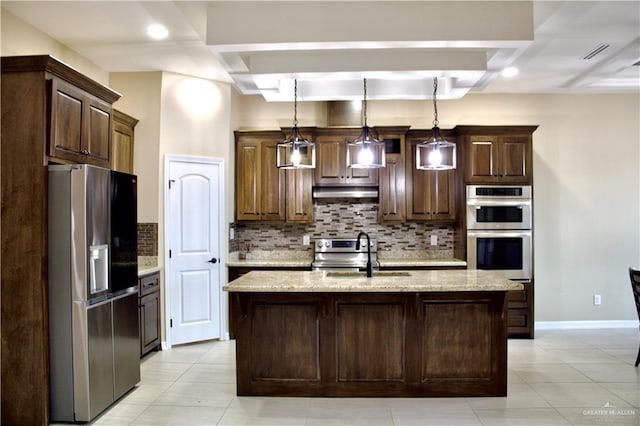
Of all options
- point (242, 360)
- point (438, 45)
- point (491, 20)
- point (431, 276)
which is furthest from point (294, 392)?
point (491, 20)

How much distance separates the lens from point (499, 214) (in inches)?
207

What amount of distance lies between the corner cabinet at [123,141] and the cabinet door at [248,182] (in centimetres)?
128

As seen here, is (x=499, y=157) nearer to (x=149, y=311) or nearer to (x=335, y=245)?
(x=335, y=245)

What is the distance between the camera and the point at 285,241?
586cm

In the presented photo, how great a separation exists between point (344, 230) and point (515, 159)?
2275 mm

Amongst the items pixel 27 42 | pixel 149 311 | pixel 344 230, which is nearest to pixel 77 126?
pixel 27 42

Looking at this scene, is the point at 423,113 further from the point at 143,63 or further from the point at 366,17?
the point at 143,63

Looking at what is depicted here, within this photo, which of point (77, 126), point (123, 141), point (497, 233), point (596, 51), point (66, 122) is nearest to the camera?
point (66, 122)

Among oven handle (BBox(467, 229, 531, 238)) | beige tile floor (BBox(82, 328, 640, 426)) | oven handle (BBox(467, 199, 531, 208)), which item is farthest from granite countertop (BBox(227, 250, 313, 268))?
oven handle (BBox(467, 199, 531, 208))

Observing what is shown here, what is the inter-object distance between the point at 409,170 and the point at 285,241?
1.86m

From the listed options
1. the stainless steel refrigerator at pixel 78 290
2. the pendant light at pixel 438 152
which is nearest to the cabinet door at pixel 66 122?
the stainless steel refrigerator at pixel 78 290

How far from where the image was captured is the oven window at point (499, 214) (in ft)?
17.2

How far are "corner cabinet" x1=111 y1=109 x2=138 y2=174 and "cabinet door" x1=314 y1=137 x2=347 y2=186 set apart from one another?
2161 mm

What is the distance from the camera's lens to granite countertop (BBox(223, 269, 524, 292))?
10.4 feet
